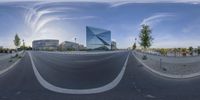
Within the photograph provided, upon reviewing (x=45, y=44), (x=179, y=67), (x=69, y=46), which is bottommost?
(x=179, y=67)

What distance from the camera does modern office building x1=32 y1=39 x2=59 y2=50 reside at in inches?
1120

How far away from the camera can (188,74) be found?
38125 mm

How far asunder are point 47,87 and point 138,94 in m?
7.93

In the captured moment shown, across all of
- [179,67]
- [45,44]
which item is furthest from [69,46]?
[179,67]

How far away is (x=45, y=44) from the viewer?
93.4 feet

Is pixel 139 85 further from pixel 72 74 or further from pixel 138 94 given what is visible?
pixel 72 74

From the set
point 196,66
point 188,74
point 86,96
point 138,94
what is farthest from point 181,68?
point 86,96

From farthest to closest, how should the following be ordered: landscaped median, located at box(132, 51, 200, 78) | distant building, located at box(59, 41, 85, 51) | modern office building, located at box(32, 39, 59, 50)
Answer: landscaped median, located at box(132, 51, 200, 78)
distant building, located at box(59, 41, 85, 51)
modern office building, located at box(32, 39, 59, 50)

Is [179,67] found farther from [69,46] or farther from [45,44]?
[45,44]

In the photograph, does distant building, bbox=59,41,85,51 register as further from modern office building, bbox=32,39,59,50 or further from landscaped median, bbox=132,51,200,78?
landscaped median, bbox=132,51,200,78

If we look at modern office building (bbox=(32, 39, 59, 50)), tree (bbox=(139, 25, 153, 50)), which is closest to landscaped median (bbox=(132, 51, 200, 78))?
tree (bbox=(139, 25, 153, 50))

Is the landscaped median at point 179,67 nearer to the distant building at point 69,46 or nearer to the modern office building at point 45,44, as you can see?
the distant building at point 69,46

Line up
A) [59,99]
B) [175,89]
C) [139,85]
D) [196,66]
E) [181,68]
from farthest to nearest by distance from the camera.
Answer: [196,66] < [181,68] < [139,85] < [175,89] < [59,99]

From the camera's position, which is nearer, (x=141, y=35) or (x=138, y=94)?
(x=138, y=94)
